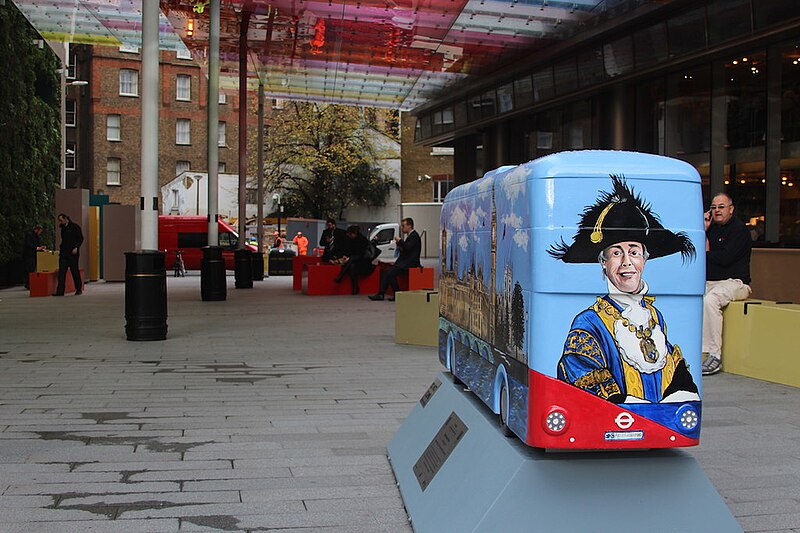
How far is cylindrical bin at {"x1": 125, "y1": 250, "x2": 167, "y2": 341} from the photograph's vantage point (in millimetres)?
13359

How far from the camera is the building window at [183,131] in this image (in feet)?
217

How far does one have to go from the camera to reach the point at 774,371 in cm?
985

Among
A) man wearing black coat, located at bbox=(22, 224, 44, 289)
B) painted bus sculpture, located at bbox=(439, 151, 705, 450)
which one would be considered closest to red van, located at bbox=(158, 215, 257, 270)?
man wearing black coat, located at bbox=(22, 224, 44, 289)

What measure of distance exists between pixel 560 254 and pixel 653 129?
17.4m

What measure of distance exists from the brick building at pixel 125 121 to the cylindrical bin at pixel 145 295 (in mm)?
49588

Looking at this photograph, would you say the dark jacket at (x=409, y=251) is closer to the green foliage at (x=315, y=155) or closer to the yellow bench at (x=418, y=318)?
the yellow bench at (x=418, y=318)

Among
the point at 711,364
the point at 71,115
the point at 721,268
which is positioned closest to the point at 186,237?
the point at 71,115

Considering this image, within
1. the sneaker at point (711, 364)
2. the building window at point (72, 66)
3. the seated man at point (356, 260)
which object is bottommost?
the sneaker at point (711, 364)

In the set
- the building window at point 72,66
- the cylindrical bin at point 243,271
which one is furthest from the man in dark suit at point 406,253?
the building window at point 72,66

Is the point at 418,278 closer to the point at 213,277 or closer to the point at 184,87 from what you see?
the point at 213,277

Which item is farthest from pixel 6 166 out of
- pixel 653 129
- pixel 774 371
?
pixel 774 371

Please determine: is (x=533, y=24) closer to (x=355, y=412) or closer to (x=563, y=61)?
(x=563, y=61)

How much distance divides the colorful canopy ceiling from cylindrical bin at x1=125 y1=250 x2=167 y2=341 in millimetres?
8633

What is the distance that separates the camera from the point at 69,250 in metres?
22.7
